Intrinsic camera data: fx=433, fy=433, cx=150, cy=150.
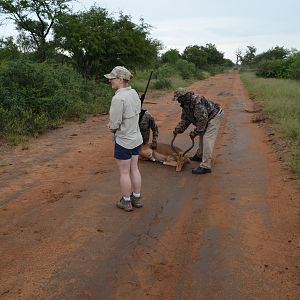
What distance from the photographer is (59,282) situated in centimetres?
368

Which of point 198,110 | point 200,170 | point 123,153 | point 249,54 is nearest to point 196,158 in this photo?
point 200,170

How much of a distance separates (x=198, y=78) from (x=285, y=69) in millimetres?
8442

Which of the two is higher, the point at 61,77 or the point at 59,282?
the point at 61,77

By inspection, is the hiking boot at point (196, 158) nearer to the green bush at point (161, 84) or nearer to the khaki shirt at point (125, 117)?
the khaki shirt at point (125, 117)

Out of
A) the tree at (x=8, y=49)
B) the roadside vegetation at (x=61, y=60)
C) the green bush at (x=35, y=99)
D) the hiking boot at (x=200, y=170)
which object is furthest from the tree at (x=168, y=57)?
the hiking boot at (x=200, y=170)

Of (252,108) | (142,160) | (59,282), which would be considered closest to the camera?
(59,282)

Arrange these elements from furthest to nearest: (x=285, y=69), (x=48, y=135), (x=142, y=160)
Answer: (x=285, y=69), (x=48, y=135), (x=142, y=160)

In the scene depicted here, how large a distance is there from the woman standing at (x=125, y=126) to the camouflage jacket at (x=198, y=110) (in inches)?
83.5

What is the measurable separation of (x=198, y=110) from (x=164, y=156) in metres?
1.09

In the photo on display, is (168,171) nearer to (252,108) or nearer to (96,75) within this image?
(252,108)

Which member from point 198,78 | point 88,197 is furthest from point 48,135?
point 198,78

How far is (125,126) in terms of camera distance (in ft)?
16.6

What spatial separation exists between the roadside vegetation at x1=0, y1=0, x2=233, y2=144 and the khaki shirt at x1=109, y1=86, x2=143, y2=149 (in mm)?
5508

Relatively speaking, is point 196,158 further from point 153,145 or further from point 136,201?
point 136,201
